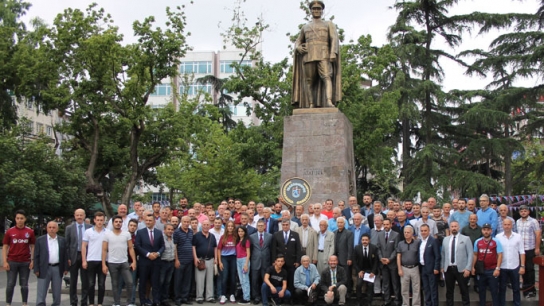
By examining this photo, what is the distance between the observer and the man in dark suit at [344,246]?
1061 cm

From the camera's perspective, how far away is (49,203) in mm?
24125

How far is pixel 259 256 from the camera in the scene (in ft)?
35.7

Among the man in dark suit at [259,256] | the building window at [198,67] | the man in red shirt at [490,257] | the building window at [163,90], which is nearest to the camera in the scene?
the man in red shirt at [490,257]

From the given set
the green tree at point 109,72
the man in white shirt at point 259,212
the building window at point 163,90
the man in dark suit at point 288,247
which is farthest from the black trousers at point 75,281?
the building window at point 163,90

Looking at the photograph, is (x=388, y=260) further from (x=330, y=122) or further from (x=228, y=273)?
(x=330, y=122)

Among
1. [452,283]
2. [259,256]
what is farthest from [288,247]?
[452,283]

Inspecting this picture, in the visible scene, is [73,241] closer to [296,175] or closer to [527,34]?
[296,175]

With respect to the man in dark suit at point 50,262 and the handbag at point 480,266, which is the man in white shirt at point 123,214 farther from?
the handbag at point 480,266

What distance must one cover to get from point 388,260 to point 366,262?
39 cm

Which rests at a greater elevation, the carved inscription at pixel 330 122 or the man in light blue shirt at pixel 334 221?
the carved inscription at pixel 330 122

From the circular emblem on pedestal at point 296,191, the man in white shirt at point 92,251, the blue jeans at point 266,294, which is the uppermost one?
the circular emblem on pedestal at point 296,191

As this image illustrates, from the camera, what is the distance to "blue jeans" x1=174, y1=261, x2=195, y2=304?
10758 mm

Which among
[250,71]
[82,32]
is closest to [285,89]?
[250,71]

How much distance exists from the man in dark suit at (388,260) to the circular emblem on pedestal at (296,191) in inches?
126
